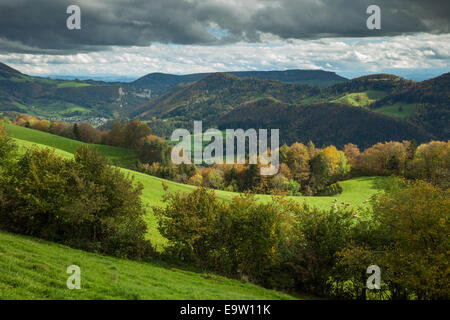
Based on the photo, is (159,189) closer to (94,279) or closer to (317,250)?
(317,250)

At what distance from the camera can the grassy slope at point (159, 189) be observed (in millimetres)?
54606

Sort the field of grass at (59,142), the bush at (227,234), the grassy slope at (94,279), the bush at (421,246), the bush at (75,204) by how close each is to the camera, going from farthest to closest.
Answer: the field of grass at (59,142), the bush at (227,234), the bush at (75,204), the bush at (421,246), the grassy slope at (94,279)

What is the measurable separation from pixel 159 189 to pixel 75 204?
140 ft

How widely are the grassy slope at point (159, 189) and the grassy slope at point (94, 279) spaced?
10.2 m

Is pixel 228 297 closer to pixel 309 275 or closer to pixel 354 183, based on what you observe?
pixel 309 275

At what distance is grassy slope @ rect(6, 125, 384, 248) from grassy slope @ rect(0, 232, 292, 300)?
33.5ft

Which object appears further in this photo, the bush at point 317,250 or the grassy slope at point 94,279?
the bush at point 317,250

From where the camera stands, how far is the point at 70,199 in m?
28.0

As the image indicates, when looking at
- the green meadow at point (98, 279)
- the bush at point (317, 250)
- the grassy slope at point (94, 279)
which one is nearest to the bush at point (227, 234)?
the bush at point (317, 250)

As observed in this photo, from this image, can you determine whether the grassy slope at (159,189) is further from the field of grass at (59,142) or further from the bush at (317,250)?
the bush at (317,250)

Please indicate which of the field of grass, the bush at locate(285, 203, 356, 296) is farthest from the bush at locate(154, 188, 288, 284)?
the field of grass
